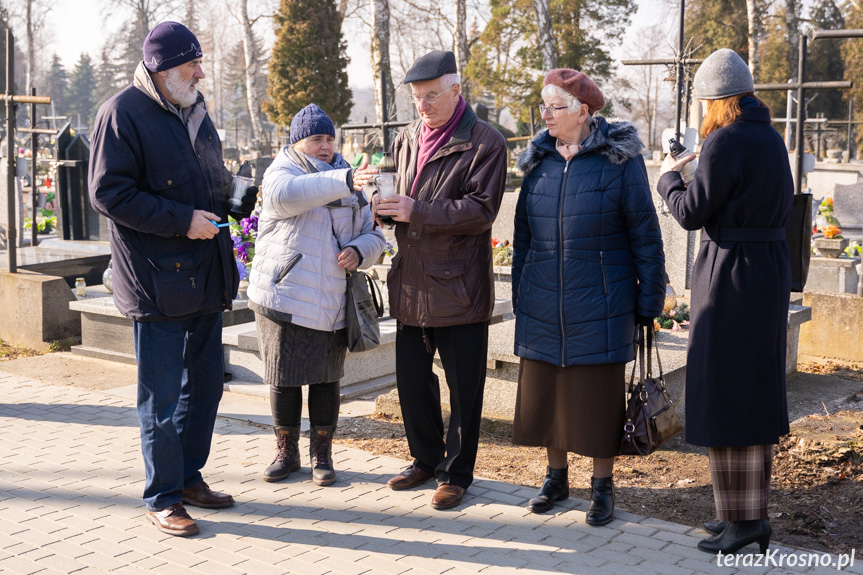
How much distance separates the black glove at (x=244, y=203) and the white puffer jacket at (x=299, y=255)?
7.1 inches

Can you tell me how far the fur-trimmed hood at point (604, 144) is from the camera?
3.70 meters

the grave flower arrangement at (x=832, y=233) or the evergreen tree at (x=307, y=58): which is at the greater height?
the evergreen tree at (x=307, y=58)

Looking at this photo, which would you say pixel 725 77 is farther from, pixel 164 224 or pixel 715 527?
pixel 164 224

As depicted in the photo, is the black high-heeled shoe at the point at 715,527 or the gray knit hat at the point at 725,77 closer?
the gray knit hat at the point at 725,77

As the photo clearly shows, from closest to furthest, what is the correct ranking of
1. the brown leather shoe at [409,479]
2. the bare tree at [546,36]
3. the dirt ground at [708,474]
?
the dirt ground at [708,474] < the brown leather shoe at [409,479] < the bare tree at [546,36]

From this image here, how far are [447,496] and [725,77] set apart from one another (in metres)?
2.02

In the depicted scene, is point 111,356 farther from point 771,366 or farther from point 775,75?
point 775,75

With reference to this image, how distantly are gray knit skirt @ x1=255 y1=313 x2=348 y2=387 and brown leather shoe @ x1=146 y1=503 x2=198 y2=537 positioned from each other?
0.75 metres

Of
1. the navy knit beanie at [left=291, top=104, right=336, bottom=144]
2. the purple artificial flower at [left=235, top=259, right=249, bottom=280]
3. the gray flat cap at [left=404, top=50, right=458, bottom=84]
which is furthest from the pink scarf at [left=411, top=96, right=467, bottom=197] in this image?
the purple artificial flower at [left=235, top=259, right=249, bottom=280]

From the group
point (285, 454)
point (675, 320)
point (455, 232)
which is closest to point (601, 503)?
point (455, 232)

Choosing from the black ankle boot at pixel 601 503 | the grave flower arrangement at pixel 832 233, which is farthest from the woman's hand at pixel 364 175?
the grave flower arrangement at pixel 832 233

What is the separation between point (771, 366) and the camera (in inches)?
136

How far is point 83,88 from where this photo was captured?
8762cm

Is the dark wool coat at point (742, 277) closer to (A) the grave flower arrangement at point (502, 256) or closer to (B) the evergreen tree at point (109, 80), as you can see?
(A) the grave flower arrangement at point (502, 256)
